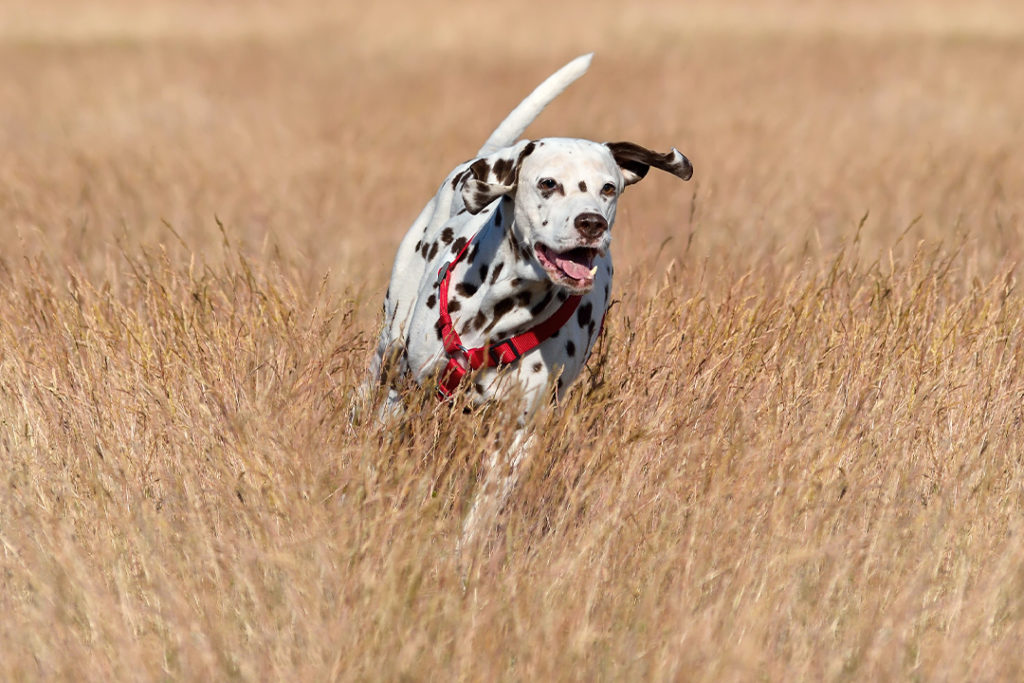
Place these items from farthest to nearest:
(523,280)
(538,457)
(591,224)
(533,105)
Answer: (533,105) → (523,280) → (538,457) → (591,224)

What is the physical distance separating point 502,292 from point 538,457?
653 mm

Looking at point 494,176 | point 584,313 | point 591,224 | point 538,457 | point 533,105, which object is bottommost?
point 538,457

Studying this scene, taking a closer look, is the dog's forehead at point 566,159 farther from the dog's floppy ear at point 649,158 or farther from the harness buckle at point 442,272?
the harness buckle at point 442,272

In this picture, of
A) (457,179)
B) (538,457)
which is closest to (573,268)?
(538,457)

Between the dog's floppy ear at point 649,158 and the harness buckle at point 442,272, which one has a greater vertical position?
the dog's floppy ear at point 649,158

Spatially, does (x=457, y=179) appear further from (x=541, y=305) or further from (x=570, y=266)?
(x=570, y=266)

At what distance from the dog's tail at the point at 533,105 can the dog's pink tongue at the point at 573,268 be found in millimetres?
1503

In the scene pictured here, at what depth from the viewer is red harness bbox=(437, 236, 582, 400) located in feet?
13.8

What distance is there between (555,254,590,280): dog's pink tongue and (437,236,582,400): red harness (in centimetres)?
39

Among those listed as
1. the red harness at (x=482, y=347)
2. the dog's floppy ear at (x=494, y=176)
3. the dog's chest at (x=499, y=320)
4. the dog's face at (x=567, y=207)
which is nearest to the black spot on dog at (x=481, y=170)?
the dog's floppy ear at (x=494, y=176)

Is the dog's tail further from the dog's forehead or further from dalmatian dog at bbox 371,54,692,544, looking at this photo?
the dog's forehead

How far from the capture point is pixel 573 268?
153 inches

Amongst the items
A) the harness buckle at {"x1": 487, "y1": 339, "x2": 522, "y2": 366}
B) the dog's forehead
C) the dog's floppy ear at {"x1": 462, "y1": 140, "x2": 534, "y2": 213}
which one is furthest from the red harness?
the dog's forehead

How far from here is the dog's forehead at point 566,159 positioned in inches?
155
